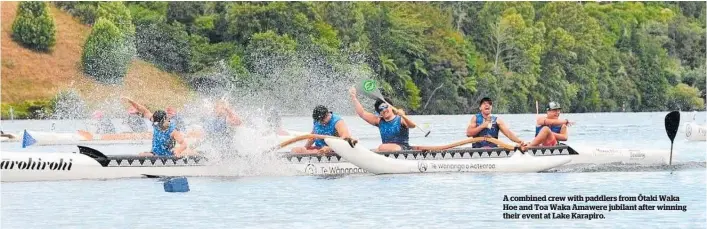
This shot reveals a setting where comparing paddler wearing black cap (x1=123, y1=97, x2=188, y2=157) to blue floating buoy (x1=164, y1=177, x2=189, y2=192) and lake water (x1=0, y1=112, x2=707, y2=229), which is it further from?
blue floating buoy (x1=164, y1=177, x2=189, y2=192)

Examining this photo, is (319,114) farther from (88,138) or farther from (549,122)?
(88,138)

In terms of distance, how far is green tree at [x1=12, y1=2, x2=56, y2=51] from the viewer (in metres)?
90.5

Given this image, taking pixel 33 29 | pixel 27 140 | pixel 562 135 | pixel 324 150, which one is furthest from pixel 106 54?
pixel 324 150

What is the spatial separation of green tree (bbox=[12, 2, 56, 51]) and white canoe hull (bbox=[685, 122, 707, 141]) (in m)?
56.7

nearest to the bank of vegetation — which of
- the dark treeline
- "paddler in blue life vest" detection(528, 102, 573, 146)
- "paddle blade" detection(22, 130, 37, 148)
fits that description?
the dark treeline

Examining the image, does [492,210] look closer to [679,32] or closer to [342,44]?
[342,44]

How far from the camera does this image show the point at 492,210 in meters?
21.0

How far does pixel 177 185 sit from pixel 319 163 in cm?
289

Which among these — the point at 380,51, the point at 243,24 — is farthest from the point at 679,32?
the point at 243,24

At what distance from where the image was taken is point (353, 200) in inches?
874

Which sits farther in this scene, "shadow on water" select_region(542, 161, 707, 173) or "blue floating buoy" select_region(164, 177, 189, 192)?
"shadow on water" select_region(542, 161, 707, 173)

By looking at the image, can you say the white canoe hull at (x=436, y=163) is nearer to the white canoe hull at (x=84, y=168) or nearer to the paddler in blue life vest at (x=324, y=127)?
the paddler in blue life vest at (x=324, y=127)

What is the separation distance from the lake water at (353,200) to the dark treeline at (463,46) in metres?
60.3

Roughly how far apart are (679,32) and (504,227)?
105 m
